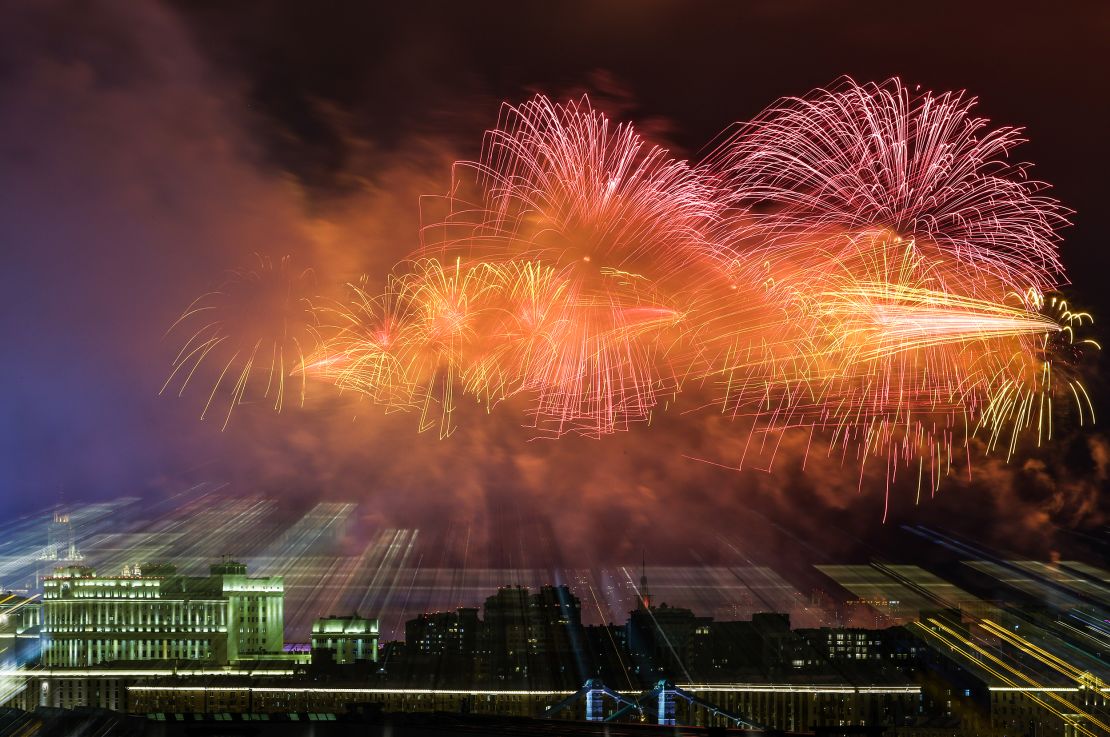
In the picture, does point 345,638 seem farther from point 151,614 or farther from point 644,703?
point 644,703

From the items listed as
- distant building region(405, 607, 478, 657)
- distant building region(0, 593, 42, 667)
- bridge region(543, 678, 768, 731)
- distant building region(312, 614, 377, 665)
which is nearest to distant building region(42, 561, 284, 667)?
distant building region(0, 593, 42, 667)

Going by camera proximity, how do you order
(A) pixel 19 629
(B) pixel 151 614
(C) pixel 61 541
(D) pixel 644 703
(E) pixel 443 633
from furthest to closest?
(B) pixel 151 614, (C) pixel 61 541, (E) pixel 443 633, (A) pixel 19 629, (D) pixel 644 703

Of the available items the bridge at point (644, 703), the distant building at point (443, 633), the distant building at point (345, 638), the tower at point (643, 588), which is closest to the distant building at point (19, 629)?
the distant building at point (345, 638)

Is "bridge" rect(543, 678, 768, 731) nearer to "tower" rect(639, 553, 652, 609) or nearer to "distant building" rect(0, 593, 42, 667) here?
"tower" rect(639, 553, 652, 609)

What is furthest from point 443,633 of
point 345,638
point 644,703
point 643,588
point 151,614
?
point 151,614

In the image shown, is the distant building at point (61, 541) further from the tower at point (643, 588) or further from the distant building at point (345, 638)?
the tower at point (643, 588)
